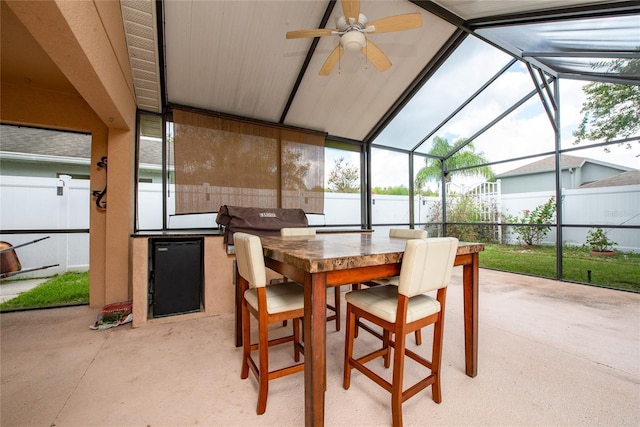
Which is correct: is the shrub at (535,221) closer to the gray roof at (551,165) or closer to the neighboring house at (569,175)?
the neighboring house at (569,175)

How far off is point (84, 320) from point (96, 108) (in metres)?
2.25

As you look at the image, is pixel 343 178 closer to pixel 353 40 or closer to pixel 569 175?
pixel 353 40

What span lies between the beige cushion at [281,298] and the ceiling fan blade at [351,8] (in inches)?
88.9

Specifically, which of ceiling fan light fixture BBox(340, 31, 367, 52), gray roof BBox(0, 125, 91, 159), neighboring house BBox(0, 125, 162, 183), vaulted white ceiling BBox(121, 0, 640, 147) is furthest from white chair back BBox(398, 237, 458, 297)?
gray roof BBox(0, 125, 91, 159)

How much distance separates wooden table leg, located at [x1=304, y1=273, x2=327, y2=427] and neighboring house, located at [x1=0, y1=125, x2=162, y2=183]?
11.3 feet

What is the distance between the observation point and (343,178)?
4.82m

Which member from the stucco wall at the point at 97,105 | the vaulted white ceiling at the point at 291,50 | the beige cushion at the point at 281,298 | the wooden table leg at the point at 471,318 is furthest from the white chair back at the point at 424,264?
the vaulted white ceiling at the point at 291,50

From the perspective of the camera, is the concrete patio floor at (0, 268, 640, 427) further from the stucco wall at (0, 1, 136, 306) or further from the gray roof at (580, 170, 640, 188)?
the gray roof at (580, 170, 640, 188)

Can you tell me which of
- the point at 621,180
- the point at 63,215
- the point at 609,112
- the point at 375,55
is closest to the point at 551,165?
the point at 609,112

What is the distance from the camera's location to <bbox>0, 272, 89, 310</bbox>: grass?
3.07 metres

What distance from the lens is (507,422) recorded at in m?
1.35

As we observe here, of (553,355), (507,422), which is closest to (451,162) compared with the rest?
(553,355)

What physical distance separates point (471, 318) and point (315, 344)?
4.14 feet

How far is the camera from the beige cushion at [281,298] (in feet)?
4.98
